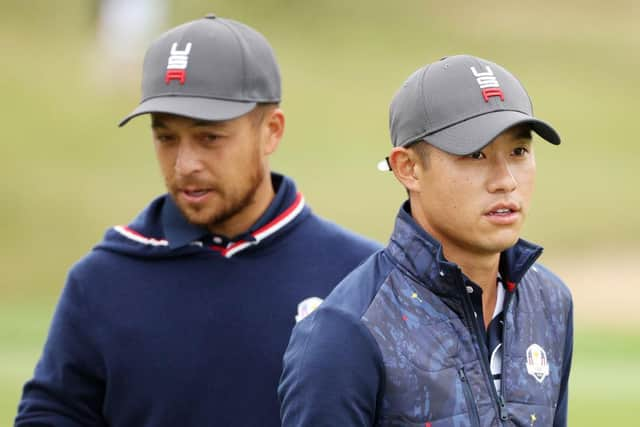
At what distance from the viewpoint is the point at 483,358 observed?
10.6 feet

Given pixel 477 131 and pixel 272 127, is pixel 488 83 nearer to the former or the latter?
pixel 477 131

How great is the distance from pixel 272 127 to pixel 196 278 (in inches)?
22.5

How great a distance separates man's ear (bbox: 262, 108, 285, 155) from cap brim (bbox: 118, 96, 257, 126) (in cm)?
17

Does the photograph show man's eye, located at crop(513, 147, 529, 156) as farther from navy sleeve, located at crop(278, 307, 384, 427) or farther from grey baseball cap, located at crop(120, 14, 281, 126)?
grey baseball cap, located at crop(120, 14, 281, 126)

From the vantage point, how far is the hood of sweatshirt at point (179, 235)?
4.24m

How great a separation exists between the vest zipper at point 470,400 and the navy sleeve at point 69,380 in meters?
1.39

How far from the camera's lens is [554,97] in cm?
3284

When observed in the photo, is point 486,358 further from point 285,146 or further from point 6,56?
point 6,56

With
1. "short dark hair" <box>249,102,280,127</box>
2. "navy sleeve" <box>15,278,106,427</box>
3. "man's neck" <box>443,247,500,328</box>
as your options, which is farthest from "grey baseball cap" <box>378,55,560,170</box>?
"navy sleeve" <box>15,278,106,427</box>

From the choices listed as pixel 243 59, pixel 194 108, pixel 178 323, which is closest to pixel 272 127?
pixel 243 59

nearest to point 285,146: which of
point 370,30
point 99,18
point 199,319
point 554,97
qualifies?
point 554,97

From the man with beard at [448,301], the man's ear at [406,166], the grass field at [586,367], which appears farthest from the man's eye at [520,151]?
the grass field at [586,367]

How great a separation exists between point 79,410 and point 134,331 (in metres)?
0.30

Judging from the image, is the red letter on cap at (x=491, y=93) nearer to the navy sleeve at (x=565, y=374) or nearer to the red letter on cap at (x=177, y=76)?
the navy sleeve at (x=565, y=374)
